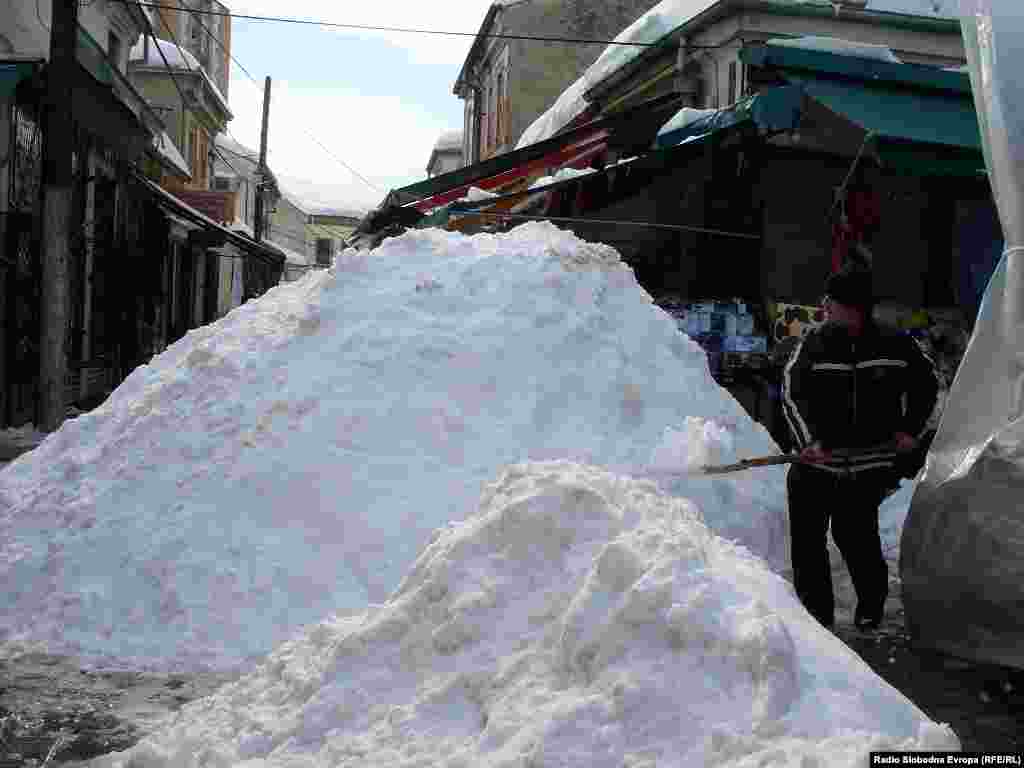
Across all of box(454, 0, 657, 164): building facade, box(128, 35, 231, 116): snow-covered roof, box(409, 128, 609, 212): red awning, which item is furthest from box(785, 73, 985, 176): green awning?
box(128, 35, 231, 116): snow-covered roof

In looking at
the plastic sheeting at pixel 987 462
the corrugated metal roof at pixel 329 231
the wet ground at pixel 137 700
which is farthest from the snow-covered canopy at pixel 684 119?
the corrugated metal roof at pixel 329 231

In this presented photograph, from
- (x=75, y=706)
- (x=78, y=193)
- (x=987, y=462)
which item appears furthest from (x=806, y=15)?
(x=75, y=706)

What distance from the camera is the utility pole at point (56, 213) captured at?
474 inches

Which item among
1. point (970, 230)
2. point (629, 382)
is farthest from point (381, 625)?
point (970, 230)

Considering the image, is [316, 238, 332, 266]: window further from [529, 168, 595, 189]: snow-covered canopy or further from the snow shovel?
the snow shovel

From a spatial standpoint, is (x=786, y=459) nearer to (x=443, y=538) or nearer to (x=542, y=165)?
(x=443, y=538)

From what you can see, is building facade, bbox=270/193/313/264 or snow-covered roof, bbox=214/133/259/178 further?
building facade, bbox=270/193/313/264

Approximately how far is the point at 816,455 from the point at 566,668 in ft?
8.69

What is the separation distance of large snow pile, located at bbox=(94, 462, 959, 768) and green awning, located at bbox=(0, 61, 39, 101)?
9417 mm

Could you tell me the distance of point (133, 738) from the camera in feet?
12.6

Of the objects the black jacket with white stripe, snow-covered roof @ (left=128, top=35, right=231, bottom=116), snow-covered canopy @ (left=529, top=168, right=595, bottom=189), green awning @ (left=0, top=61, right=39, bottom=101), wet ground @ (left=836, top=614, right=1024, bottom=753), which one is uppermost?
snow-covered roof @ (left=128, top=35, right=231, bottom=116)

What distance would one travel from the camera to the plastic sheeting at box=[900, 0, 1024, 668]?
4.52 metres

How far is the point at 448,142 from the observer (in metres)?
46.1

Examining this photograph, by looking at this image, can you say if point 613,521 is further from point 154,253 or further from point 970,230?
point 154,253
